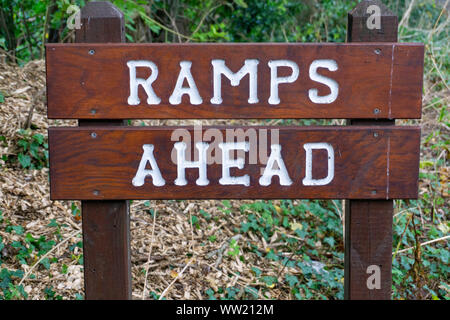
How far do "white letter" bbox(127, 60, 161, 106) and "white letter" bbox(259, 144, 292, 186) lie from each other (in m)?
0.52

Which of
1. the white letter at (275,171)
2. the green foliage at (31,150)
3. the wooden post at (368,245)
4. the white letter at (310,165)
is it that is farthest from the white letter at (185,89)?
the green foliage at (31,150)

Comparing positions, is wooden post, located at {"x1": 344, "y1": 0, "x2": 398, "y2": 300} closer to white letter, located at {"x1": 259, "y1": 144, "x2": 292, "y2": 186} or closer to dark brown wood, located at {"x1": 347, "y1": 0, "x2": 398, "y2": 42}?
dark brown wood, located at {"x1": 347, "y1": 0, "x2": 398, "y2": 42}

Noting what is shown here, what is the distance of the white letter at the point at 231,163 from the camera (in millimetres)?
2076

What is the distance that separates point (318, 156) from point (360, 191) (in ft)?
0.75

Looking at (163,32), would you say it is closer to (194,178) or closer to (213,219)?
(213,219)

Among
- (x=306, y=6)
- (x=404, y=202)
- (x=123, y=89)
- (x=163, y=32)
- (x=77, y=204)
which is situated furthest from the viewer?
(x=306, y=6)

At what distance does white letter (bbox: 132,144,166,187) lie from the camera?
81.8 inches

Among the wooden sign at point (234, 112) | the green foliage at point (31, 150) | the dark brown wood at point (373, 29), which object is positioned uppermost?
the dark brown wood at point (373, 29)

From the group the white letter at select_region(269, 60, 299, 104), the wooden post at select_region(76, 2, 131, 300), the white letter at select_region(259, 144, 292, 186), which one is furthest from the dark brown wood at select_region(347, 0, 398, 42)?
the wooden post at select_region(76, 2, 131, 300)

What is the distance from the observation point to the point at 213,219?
167 inches

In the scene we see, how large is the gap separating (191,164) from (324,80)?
0.65 meters

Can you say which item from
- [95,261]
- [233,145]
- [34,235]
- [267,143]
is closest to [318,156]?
[267,143]

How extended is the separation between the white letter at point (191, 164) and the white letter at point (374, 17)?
2.73 ft

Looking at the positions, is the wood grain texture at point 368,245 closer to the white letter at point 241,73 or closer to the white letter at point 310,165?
the white letter at point 310,165
